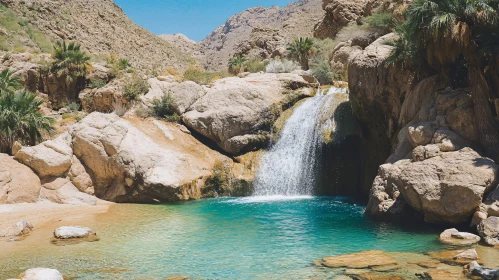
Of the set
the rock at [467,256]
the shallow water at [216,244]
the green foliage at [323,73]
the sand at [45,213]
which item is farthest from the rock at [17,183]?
the green foliage at [323,73]

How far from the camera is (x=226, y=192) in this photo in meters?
21.1

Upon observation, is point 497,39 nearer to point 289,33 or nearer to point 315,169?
point 315,169

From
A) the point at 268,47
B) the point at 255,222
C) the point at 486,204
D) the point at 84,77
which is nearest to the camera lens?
the point at 486,204

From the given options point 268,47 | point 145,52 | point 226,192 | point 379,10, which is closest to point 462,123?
point 226,192

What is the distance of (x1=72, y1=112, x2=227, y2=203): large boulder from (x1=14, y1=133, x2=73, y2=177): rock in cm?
84

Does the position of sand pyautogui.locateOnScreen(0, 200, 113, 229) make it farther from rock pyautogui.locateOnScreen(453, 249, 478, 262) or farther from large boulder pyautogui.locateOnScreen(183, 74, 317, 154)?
rock pyautogui.locateOnScreen(453, 249, 478, 262)

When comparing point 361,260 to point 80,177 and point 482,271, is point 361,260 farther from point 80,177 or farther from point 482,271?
point 80,177

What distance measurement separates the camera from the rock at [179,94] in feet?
81.3

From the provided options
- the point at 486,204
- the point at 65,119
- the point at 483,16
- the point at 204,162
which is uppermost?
the point at 483,16

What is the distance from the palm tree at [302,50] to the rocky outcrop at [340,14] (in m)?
5.59

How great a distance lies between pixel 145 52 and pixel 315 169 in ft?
153

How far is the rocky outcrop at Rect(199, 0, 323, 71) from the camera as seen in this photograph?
5928 centimetres

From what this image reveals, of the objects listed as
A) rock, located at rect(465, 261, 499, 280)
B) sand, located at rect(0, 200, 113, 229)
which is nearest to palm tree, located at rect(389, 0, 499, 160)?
rock, located at rect(465, 261, 499, 280)

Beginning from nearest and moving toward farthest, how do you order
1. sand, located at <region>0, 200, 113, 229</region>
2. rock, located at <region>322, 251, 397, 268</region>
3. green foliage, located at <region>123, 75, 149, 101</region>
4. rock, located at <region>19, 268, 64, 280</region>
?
rock, located at <region>19, 268, 64, 280</region> → rock, located at <region>322, 251, 397, 268</region> → sand, located at <region>0, 200, 113, 229</region> → green foliage, located at <region>123, 75, 149, 101</region>
